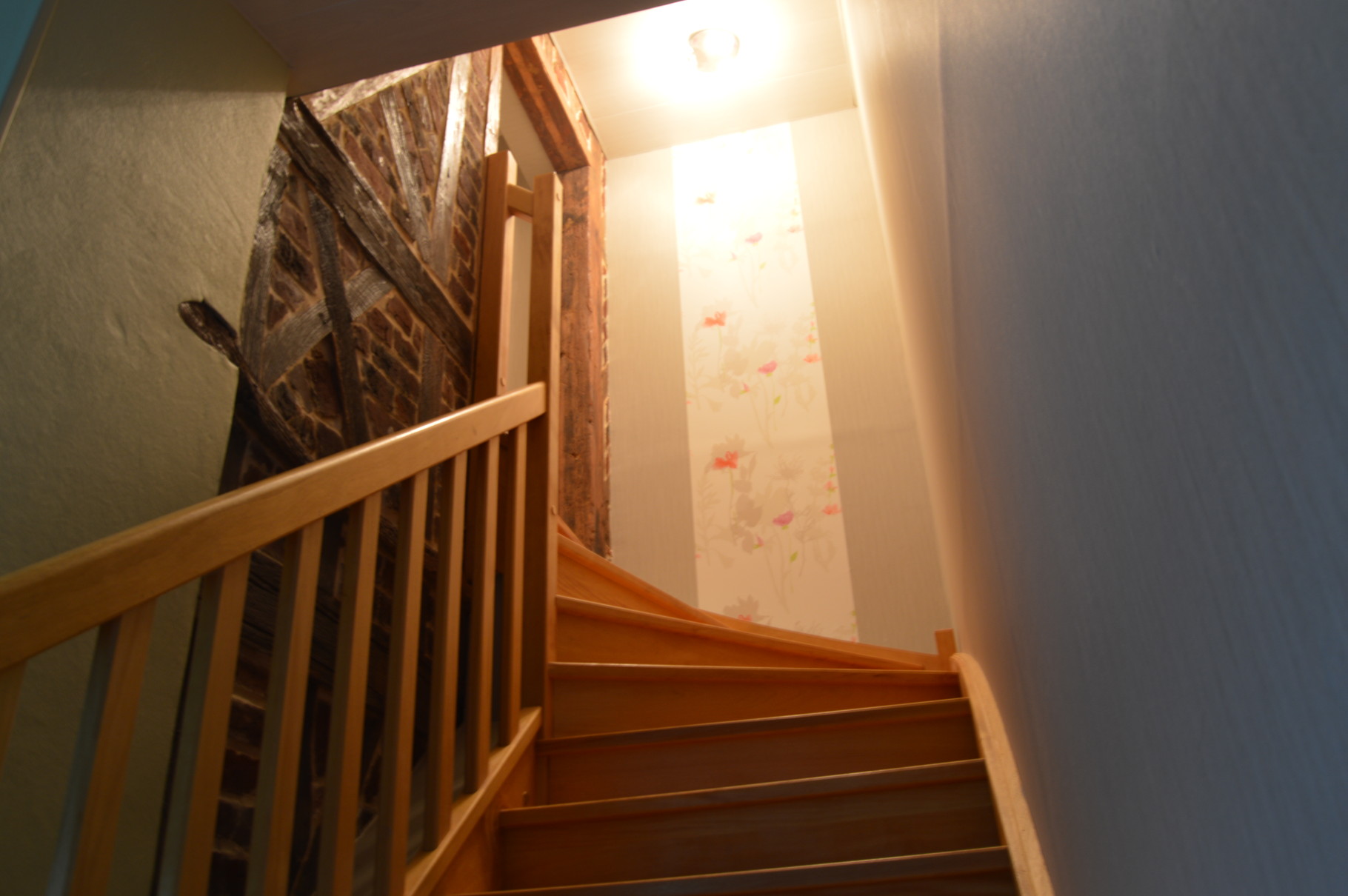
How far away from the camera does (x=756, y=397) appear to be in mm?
4094

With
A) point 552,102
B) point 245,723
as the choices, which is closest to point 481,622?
point 245,723

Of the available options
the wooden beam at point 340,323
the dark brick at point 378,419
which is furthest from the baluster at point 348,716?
the dark brick at point 378,419

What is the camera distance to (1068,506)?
892 mm

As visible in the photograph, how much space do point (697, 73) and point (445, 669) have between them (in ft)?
11.5

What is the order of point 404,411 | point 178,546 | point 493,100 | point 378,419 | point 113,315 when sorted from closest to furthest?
point 178,546, point 113,315, point 378,419, point 404,411, point 493,100

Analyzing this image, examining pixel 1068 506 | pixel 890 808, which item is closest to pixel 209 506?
pixel 1068 506

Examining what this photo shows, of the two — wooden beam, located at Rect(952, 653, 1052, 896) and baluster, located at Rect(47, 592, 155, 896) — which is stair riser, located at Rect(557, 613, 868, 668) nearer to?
wooden beam, located at Rect(952, 653, 1052, 896)

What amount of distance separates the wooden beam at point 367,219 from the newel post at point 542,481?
39 centimetres

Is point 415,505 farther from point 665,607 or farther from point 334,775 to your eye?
point 665,607

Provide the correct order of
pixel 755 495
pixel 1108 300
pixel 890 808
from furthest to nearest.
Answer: pixel 755 495, pixel 890 808, pixel 1108 300

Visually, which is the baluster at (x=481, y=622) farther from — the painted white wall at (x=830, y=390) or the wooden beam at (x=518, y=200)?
the painted white wall at (x=830, y=390)

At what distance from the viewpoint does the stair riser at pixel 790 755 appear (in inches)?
75.9

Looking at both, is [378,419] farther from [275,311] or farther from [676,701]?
[676,701]

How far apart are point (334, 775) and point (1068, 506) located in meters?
1.02
